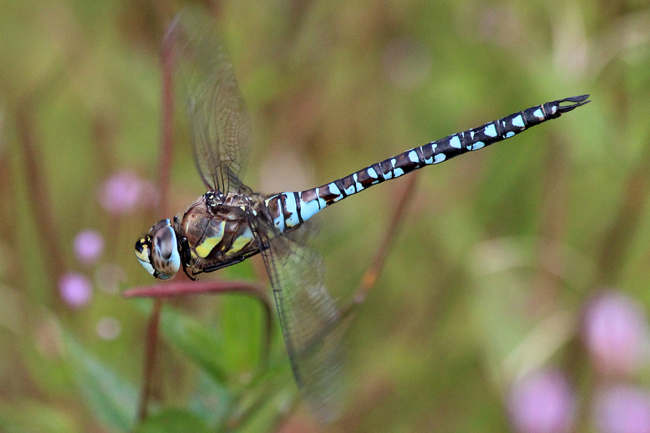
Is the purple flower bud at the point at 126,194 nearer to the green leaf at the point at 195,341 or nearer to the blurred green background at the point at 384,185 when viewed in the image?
the blurred green background at the point at 384,185

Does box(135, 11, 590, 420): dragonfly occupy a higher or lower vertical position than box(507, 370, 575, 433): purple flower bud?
higher

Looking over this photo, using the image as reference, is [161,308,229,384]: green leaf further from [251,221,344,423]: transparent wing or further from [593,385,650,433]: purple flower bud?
[593,385,650,433]: purple flower bud

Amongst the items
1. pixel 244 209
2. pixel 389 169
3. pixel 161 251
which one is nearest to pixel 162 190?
pixel 161 251

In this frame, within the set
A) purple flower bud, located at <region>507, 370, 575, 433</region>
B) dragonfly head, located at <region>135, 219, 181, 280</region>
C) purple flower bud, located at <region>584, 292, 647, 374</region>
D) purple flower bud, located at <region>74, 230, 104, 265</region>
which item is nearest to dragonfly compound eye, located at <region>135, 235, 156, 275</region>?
dragonfly head, located at <region>135, 219, 181, 280</region>

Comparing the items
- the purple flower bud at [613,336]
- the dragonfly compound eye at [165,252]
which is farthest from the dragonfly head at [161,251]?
the purple flower bud at [613,336]

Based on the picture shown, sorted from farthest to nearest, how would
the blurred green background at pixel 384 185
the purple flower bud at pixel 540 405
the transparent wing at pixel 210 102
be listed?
1. the purple flower bud at pixel 540 405
2. the blurred green background at pixel 384 185
3. the transparent wing at pixel 210 102

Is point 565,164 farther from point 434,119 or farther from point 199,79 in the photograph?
point 199,79
